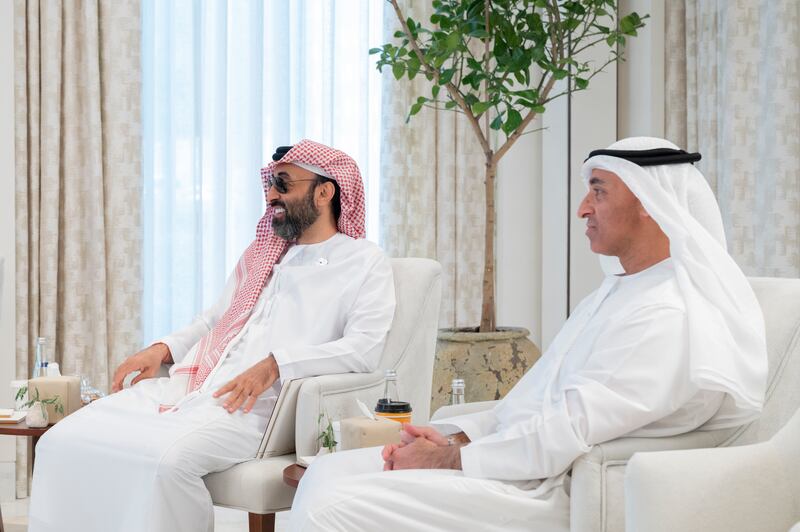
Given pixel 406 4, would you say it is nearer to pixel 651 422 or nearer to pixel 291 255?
pixel 291 255

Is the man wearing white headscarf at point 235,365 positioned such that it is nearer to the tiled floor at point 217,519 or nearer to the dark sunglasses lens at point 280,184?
the dark sunglasses lens at point 280,184

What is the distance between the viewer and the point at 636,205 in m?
2.23

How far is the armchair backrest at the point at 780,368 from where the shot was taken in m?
2.12

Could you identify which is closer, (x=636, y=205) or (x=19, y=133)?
(x=636, y=205)

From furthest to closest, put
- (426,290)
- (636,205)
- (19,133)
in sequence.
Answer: (19,133), (426,290), (636,205)

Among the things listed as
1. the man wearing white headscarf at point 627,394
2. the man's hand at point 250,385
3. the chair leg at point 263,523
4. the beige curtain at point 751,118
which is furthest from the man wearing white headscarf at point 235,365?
the beige curtain at point 751,118

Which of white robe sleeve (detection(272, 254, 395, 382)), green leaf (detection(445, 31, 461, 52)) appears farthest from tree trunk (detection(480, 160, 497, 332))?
white robe sleeve (detection(272, 254, 395, 382))

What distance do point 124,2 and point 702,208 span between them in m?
3.37

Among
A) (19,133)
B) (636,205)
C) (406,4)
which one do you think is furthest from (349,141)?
(636,205)

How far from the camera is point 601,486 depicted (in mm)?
1882

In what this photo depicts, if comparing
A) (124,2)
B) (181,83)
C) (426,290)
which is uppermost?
(124,2)

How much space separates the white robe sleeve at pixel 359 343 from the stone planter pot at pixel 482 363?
2.61 ft

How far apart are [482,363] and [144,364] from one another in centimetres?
137

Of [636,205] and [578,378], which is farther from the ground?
[636,205]
